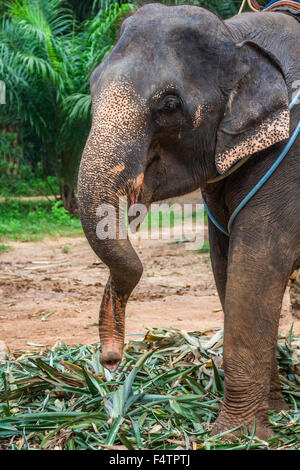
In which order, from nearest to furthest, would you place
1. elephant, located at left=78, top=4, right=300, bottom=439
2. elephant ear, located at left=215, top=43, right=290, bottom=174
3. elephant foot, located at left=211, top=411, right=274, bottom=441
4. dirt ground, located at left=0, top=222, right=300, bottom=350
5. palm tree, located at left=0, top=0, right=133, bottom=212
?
elephant, located at left=78, top=4, right=300, bottom=439, elephant ear, located at left=215, top=43, right=290, bottom=174, elephant foot, located at left=211, top=411, right=274, bottom=441, dirt ground, located at left=0, top=222, right=300, bottom=350, palm tree, located at left=0, top=0, right=133, bottom=212

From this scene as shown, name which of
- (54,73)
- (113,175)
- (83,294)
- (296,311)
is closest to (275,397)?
(113,175)

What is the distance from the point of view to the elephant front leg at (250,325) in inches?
100

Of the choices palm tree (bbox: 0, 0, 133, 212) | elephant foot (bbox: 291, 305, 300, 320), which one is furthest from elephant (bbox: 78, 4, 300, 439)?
palm tree (bbox: 0, 0, 133, 212)

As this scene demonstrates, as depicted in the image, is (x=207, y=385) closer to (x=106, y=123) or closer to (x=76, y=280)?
(x=106, y=123)

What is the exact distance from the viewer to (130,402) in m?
2.93

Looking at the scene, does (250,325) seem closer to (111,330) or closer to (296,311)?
(111,330)

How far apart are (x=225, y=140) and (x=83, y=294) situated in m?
4.12

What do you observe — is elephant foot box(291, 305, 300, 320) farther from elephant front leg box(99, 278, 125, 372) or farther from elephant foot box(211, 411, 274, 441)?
Answer: elephant front leg box(99, 278, 125, 372)

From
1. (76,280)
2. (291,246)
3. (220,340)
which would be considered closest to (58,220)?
(76,280)

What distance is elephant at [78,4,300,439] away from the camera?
2.33m

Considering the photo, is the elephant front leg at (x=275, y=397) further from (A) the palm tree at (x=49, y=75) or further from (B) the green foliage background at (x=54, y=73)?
(A) the palm tree at (x=49, y=75)

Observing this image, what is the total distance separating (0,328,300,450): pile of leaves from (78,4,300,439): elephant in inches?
7.9
